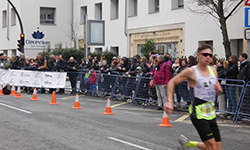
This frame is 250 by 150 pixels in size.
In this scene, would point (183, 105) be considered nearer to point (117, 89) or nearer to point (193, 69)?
point (117, 89)

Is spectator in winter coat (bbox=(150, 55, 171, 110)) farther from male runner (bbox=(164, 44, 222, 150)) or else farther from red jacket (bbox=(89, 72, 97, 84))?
male runner (bbox=(164, 44, 222, 150))

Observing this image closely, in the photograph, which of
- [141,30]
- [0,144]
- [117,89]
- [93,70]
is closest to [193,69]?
[0,144]

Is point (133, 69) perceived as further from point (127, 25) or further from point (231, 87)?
point (127, 25)

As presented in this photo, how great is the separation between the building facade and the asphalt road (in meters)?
10.7

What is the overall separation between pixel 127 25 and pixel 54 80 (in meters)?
14.2

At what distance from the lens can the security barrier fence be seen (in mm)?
11086

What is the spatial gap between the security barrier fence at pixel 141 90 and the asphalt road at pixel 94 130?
43cm

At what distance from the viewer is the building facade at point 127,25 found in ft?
78.5

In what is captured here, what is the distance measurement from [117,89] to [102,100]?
2.74 feet

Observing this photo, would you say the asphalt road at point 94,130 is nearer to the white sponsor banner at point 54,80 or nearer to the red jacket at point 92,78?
the red jacket at point 92,78

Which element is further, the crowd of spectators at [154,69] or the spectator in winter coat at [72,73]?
the spectator in winter coat at [72,73]

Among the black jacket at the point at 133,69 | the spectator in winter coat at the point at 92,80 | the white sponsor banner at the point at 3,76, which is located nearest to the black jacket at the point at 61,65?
the spectator in winter coat at the point at 92,80

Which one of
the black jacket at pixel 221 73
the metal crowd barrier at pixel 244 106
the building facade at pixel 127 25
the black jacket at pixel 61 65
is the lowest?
the metal crowd barrier at pixel 244 106

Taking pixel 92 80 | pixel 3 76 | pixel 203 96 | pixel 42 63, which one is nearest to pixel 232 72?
pixel 203 96
